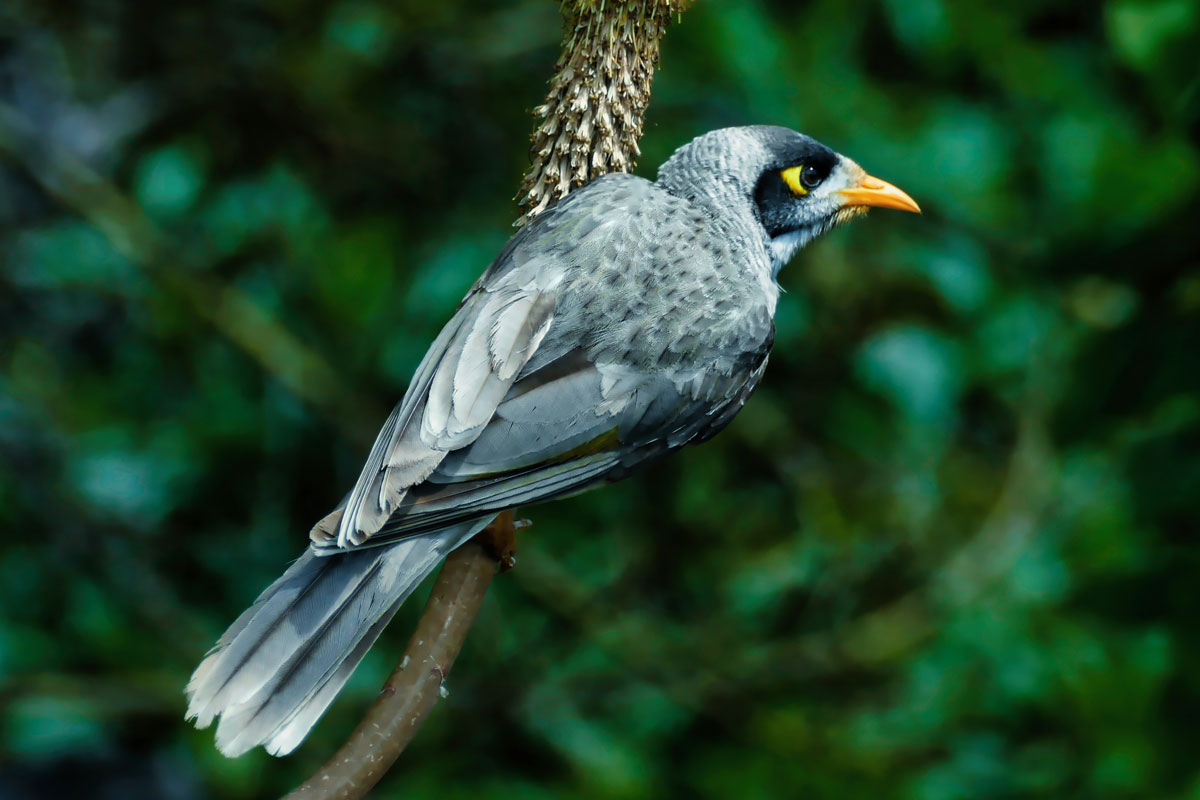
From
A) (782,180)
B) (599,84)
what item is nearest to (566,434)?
(599,84)

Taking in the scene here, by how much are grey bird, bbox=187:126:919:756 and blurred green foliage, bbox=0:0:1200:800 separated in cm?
151

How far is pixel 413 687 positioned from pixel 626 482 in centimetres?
219

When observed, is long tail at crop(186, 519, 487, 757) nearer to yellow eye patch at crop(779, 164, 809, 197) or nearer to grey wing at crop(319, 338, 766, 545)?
grey wing at crop(319, 338, 766, 545)

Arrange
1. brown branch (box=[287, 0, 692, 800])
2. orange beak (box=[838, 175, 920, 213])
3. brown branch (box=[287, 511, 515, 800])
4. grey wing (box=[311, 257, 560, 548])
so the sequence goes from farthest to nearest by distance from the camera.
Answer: orange beak (box=[838, 175, 920, 213]) < grey wing (box=[311, 257, 560, 548]) < brown branch (box=[287, 0, 692, 800]) < brown branch (box=[287, 511, 515, 800])

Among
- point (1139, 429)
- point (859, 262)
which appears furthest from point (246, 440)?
point (1139, 429)

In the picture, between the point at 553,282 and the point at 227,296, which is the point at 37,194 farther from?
the point at 553,282

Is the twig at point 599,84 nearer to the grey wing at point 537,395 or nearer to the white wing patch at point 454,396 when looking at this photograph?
the grey wing at point 537,395

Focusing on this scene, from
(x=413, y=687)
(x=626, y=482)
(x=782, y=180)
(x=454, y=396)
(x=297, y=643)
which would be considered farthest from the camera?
(x=626, y=482)

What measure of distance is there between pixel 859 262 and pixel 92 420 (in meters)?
2.75

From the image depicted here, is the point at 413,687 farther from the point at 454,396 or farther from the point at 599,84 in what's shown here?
the point at 599,84

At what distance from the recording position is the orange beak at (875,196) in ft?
10.1

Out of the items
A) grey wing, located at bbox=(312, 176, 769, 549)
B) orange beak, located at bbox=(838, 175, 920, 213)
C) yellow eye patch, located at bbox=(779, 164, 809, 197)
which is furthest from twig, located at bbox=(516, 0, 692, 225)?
orange beak, located at bbox=(838, 175, 920, 213)

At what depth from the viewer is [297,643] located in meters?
2.31

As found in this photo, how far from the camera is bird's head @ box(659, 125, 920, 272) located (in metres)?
2.94
